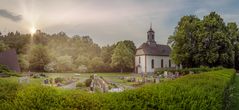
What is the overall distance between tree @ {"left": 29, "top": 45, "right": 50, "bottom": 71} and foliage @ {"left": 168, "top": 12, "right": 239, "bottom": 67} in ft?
63.5

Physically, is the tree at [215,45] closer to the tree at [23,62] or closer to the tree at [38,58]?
the tree at [38,58]

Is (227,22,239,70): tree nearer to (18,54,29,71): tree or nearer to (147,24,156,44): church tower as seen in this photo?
(147,24,156,44): church tower

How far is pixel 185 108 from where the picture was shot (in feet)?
18.6

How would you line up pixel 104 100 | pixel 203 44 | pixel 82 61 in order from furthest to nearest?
pixel 203 44
pixel 82 61
pixel 104 100

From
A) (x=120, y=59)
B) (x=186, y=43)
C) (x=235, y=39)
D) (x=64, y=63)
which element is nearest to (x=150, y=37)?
(x=235, y=39)

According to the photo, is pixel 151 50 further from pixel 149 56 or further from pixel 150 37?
pixel 150 37

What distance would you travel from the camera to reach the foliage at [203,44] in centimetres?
4344

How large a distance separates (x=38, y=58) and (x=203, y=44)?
23.9 metres

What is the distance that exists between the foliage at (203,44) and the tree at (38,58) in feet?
63.5

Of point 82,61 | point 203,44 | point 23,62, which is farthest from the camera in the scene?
point 203,44

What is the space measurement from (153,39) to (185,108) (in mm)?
58475

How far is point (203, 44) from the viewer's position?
43938 millimetres

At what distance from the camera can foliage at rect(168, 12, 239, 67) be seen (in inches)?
1710

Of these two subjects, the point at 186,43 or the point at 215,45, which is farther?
the point at 186,43
